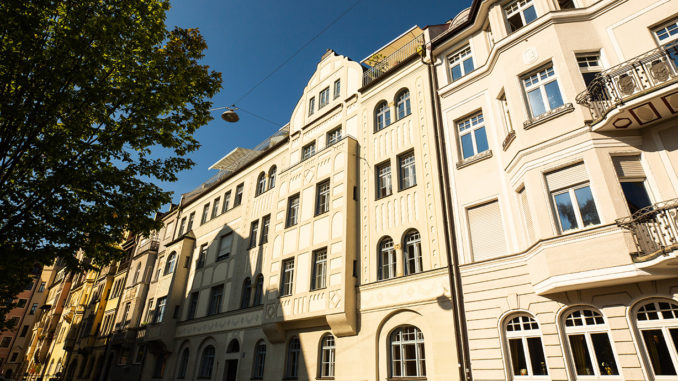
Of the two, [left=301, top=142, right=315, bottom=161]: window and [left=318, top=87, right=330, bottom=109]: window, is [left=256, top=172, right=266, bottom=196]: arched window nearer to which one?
[left=301, top=142, right=315, bottom=161]: window

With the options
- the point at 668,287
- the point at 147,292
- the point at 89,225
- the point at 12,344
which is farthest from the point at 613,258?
the point at 12,344

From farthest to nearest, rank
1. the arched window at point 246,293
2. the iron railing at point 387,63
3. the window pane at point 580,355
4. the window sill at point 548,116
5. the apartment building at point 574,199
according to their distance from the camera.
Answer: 1. the arched window at point 246,293
2. the iron railing at point 387,63
3. the window sill at point 548,116
4. the window pane at point 580,355
5. the apartment building at point 574,199

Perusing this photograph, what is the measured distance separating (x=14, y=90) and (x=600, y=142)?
1520 cm

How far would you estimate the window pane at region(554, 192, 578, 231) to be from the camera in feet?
32.3

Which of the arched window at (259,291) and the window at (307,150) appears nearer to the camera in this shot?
the arched window at (259,291)

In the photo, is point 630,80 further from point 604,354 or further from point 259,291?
point 259,291

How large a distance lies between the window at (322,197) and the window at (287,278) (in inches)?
113

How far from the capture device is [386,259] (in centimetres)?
1482

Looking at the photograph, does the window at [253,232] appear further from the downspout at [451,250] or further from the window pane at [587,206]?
the window pane at [587,206]

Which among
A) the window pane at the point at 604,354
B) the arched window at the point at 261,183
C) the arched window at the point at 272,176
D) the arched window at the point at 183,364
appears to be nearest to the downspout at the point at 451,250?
the window pane at the point at 604,354

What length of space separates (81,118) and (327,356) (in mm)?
12057

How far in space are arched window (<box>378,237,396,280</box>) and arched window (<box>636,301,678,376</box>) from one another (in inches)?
296

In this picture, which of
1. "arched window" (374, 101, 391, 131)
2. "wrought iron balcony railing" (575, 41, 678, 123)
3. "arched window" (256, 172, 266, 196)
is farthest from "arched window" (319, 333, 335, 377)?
"wrought iron balcony railing" (575, 41, 678, 123)

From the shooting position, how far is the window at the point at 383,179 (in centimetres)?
1617
